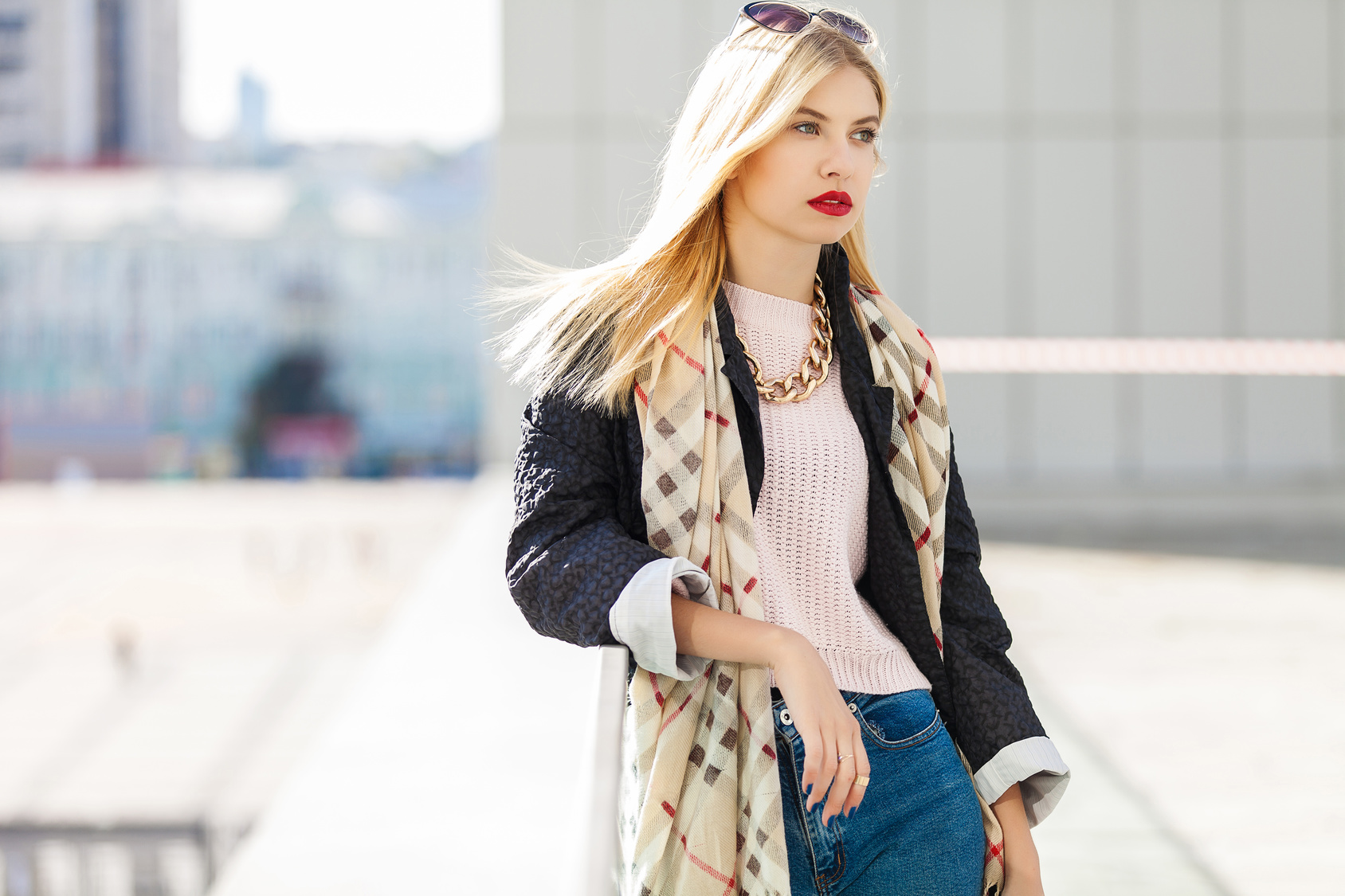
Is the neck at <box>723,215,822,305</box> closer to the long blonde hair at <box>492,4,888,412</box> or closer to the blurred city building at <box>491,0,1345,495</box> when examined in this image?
the long blonde hair at <box>492,4,888,412</box>

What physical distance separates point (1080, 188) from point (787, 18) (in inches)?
271

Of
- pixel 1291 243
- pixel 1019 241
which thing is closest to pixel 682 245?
pixel 1019 241

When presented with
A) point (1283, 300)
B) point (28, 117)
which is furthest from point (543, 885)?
point (28, 117)

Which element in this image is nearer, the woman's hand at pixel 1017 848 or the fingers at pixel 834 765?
the fingers at pixel 834 765

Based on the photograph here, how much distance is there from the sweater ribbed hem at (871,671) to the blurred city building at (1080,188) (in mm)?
6367

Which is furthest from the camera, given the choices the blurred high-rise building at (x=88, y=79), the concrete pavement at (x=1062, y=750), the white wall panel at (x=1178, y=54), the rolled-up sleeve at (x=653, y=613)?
the blurred high-rise building at (x=88, y=79)

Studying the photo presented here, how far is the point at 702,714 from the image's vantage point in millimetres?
1139

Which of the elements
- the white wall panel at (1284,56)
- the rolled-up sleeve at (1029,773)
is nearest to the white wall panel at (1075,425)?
the white wall panel at (1284,56)

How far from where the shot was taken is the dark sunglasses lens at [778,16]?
1.19 m

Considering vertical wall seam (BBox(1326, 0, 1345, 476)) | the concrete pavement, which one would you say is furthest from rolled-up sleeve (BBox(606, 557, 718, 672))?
vertical wall seam (BBox(1326, 0, 1345, 476))

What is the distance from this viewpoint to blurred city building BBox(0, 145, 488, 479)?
28734mm

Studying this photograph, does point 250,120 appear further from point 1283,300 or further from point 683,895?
point 683,895

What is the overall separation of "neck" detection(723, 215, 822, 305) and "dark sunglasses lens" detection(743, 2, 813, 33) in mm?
204

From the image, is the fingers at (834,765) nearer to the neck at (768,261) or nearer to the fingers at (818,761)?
the fingers at (818,761)
